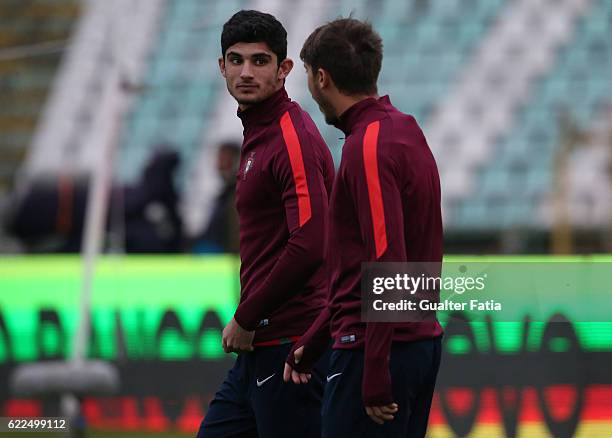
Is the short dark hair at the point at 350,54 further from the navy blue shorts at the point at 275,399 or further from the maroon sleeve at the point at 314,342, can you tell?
the navy blue shorts at the point at 275,399

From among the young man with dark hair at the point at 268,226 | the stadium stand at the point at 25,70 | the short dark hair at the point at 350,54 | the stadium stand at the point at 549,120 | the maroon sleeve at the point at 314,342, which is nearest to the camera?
the short dark hair at the point at 350,54

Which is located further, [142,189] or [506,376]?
[142,189]

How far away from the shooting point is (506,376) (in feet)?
18.9

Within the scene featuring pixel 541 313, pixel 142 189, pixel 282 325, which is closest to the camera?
pixel 282 325

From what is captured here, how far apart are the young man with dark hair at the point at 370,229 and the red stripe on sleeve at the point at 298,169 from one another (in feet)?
0.76

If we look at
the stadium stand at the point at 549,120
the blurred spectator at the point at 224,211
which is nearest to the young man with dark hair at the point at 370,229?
the blurred spectator at the point at 224,211

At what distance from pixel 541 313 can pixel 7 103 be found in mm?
36194

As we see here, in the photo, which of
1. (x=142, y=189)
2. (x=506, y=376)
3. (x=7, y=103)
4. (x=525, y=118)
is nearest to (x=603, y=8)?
(x=525, y=118)

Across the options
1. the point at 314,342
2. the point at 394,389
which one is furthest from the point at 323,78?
the point at 394,389

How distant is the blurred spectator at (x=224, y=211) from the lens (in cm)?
864

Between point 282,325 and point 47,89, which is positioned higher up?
point 47,89

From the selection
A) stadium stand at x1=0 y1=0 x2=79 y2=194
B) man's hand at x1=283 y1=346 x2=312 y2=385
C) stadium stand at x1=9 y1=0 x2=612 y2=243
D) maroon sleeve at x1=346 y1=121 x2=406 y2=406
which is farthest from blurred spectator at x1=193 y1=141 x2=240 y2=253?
stadium stand at x1=0 y1=0 x2=79 y2=194

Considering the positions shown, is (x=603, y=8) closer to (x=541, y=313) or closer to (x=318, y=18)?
(x=318, y=18)

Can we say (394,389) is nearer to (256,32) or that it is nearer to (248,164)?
(248,164)
